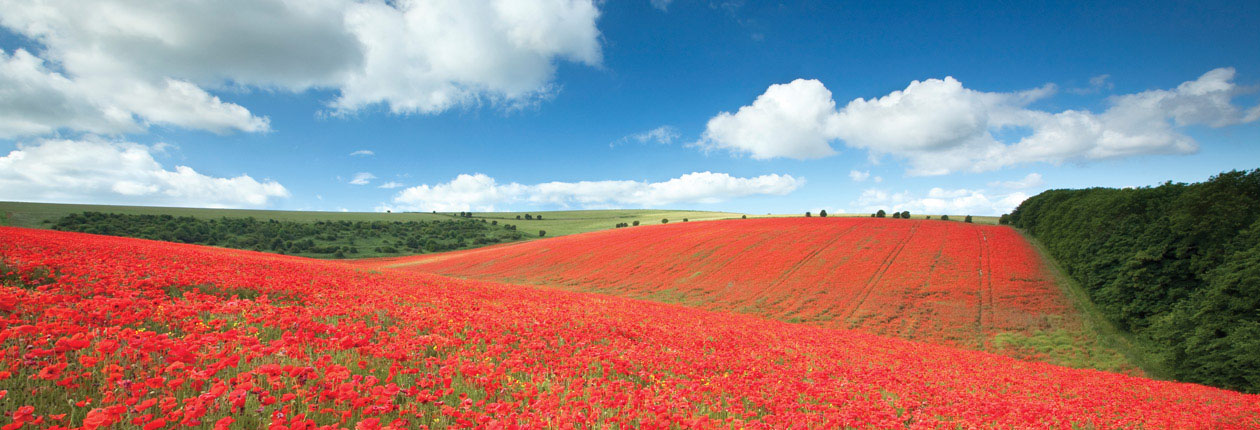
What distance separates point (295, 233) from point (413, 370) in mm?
93325

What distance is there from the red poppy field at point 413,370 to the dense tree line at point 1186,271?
726cm

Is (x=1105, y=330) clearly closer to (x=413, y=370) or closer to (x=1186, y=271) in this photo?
(x=1186, y=271)

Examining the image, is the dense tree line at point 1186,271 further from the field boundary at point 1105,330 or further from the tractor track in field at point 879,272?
the tractor track in field at point 879,272

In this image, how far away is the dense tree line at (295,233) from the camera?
6569cm

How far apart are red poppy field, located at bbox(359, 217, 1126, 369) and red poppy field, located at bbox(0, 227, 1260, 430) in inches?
517

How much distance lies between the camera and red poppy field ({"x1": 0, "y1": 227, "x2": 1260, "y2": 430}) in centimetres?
400

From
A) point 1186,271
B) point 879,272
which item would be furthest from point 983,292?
point 1186,271

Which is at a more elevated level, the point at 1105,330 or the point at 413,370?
the point at 413,370

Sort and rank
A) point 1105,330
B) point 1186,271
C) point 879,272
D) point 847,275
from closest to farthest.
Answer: point 1186,271 → point 1105,330 → point 847,275 → point 879,272

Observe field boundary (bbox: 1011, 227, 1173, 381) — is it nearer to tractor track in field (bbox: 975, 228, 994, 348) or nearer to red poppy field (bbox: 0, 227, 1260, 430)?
tractor track in field (bbox: 975, 228, 994, 348)

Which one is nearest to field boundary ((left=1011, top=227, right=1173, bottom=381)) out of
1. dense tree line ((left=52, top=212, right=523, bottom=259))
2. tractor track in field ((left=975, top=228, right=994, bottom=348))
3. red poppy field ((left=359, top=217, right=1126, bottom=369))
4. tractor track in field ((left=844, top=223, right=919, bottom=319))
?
red poppy field ((left=359, top=217, right=1126, bottom=369))

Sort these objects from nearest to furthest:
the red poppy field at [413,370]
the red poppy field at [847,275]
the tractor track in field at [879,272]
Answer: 1. the red poppy field at [413,370]
2. the red poppy field at [847,275]
3. the tractor track in field at [879,272]

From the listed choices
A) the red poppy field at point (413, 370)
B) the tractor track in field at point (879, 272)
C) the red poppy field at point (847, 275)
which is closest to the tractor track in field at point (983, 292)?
the red poppy field at point (847, 275)

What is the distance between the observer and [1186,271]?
2469 centimetres
